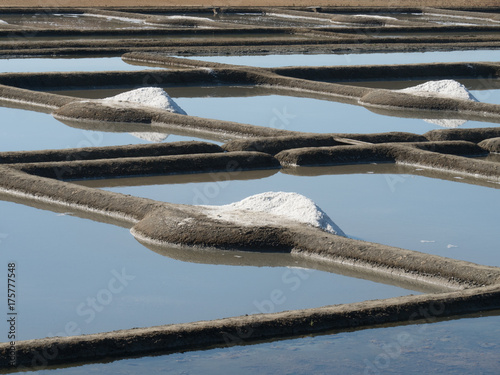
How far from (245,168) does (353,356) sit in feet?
16.1

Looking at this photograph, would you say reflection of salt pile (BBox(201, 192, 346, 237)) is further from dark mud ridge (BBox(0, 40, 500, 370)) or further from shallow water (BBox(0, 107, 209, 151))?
shallow water (BBox(0, 107, 209, 151))

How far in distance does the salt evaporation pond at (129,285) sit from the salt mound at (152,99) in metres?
5.34

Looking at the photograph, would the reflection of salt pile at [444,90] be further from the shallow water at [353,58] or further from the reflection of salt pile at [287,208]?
the reflection of salt pile at [287,208]

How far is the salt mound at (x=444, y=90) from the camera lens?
14258mm

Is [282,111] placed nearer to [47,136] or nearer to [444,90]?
[444,90]

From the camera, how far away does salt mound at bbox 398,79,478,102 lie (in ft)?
46.8

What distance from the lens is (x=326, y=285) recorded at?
21.1 ft

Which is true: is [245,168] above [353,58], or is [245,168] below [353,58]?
above

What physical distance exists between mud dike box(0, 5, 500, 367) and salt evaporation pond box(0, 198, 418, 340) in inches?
9.1

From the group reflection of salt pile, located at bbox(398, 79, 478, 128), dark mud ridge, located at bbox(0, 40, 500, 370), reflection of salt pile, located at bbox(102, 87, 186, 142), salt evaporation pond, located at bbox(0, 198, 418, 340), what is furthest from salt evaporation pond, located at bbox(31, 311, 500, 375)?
reflection of salt pile, located at bbox(398, 79, 478, 128)

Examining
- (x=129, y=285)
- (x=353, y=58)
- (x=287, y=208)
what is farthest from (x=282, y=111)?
(x=129, y=285)

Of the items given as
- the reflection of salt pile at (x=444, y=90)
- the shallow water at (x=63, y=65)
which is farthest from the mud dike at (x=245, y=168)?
the shallow water at (x=63, y=65)

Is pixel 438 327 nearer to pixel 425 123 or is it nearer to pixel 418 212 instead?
pixel 418 212

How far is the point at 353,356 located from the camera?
5.19m
